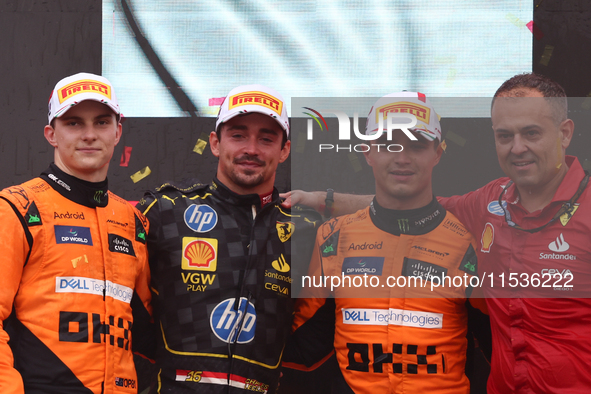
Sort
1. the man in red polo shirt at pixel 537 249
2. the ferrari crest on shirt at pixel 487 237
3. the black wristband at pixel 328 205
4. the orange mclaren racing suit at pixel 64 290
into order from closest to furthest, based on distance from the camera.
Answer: the orange mclaren racing suit at pixel 64 290, the man in red polo shirt at pixel 537 249, the ferrari crest on shirt at pixel 487 237, the black wristband at pixel 328 205

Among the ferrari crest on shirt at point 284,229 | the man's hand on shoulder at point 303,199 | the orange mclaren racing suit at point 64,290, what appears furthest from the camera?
the man's hand on shoulder at point 303,199

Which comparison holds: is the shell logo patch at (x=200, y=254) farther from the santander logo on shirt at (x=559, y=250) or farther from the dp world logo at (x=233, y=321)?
the santander logo on shirt at (x=559, y=250)

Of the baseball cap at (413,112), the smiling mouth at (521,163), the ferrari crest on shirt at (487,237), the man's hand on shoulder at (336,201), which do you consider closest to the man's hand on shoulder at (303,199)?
the man's hand on shoulder at (336,201)

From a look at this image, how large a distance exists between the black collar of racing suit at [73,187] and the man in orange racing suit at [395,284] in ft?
3.24

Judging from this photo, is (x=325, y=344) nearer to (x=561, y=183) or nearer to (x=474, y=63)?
(x=561, y=183)

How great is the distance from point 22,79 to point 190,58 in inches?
38.5

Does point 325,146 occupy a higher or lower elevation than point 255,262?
higher

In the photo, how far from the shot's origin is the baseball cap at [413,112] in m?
2.27

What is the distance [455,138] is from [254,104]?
1178 millimetres

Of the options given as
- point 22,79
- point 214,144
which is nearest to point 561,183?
point 214,144

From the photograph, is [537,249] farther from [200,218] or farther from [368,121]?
[200,218]

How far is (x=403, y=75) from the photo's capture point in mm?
2801

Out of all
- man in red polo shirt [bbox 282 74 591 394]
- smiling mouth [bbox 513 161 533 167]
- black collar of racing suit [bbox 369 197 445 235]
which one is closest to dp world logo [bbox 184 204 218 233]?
black collar of racing suit [bbox 369 197 445 235]

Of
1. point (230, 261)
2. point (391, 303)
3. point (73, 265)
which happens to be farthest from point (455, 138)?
point (73, 265)
